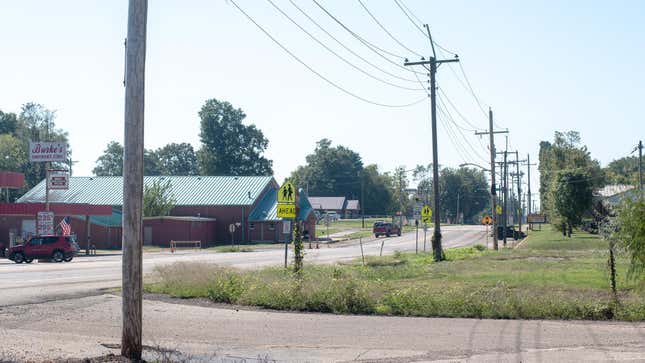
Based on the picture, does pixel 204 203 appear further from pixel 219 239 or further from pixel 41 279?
pixel 41 279

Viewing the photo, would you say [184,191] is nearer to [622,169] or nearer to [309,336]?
[309,336]

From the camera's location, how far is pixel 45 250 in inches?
1730

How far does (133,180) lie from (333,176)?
153 meters

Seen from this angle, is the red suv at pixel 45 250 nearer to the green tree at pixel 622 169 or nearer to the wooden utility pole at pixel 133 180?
the green tree at pixel 622 169

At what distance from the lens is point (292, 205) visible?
69.1ft

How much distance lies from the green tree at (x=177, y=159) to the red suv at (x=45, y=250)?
115579mm

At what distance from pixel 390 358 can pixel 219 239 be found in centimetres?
6768

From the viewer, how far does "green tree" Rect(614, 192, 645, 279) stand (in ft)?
49.2

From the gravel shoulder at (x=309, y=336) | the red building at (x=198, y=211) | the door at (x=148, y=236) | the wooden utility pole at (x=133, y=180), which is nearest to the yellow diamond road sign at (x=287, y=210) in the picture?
the gravel shoulder at (x=309, y=336)

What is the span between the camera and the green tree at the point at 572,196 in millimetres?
69562

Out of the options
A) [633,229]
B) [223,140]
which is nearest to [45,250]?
[633,229]

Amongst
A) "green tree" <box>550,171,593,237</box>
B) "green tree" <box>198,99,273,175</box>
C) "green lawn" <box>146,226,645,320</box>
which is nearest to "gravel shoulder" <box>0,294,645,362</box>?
"green lawn" <box>146,226,645,320</box>

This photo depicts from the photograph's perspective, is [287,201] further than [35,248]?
No

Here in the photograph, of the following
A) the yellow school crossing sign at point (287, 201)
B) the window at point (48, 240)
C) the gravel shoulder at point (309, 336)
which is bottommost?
the gravel shoulder at point (309, 336)
